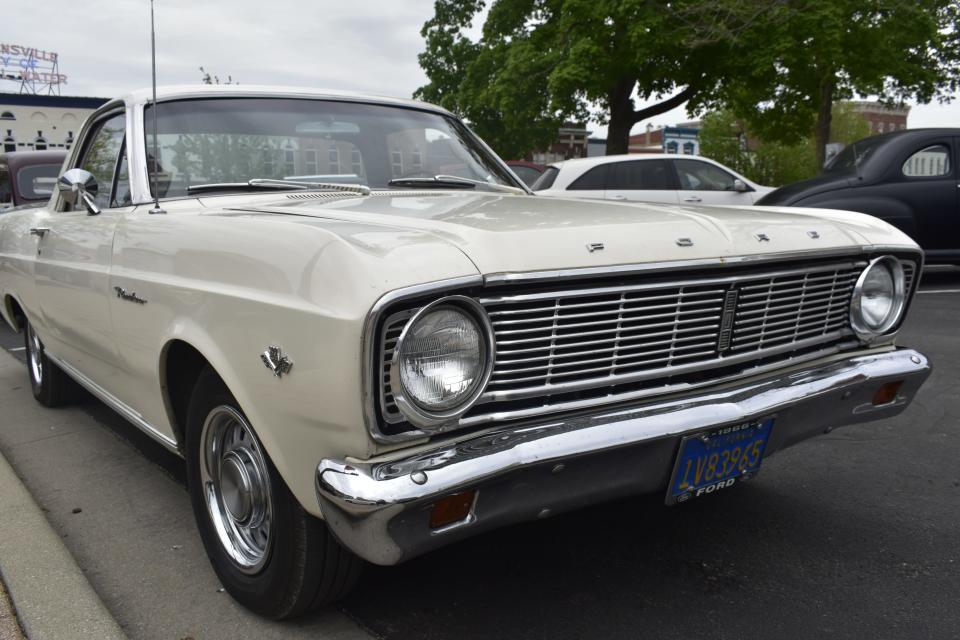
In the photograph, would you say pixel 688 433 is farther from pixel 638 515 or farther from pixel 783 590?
pixel 638 515

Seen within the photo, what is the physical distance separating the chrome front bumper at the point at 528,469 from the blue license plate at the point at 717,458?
4 centimetres

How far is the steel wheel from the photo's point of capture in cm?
502

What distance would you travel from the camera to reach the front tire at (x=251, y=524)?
2295 mm

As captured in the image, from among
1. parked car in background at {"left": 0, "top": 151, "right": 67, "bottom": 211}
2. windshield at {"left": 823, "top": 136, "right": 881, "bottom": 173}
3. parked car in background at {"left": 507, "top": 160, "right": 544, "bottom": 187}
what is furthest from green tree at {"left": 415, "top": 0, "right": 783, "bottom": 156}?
parked car in background at {"left": 0, "top": 151, "right": 67, "bottom": 211}

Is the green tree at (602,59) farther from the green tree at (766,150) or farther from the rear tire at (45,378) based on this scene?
the rear tire at (45,378)

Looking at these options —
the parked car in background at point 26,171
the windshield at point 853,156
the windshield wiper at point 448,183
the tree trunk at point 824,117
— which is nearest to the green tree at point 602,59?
the tree trunk at point 824,117

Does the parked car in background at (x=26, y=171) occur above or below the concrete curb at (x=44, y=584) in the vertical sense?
above

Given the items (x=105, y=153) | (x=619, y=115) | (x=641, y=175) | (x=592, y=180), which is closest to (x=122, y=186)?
(x=105, y=153)

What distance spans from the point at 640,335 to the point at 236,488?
129 centimetres

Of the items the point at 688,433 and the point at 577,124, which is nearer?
the point at 688,433

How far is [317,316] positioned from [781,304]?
4.86 feet

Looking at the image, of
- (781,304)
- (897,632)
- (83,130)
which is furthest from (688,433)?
(83,130)

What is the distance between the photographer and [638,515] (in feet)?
10.7

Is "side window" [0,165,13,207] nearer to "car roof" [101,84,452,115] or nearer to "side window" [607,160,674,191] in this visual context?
"car roof" [101,84,452,115]
